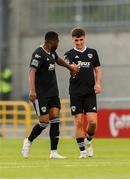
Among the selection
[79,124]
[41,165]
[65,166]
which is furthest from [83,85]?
[65,166]

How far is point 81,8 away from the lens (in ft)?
118

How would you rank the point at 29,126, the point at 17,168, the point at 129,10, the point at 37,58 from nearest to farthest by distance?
the point at 17,168
the point at 37,58
the point at 29,126
the point at 129,10

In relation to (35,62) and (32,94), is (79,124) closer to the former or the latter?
(32,94)

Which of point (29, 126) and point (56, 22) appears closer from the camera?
point (29, 126)

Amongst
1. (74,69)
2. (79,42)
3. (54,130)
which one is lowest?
(54,130)

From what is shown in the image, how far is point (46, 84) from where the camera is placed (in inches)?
594

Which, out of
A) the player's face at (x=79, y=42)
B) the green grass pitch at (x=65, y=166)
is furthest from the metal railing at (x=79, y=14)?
the player's face at (x=79, y=42)

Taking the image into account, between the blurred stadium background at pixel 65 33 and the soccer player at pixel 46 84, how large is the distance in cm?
1886

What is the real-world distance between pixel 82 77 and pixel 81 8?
20.9m

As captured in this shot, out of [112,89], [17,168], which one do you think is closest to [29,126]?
[112,89]

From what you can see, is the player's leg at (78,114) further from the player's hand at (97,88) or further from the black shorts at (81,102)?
the player's hand at (97,88)

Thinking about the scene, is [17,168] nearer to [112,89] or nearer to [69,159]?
[69,159]

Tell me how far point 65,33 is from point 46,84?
21541mm

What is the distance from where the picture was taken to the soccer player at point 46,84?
1491cm
